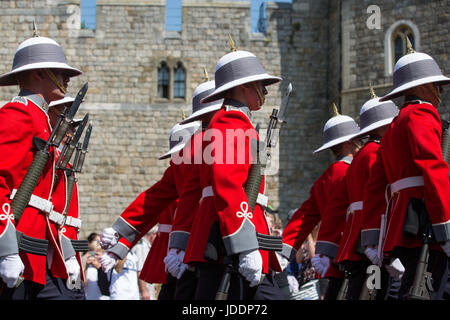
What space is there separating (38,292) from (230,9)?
14.8m

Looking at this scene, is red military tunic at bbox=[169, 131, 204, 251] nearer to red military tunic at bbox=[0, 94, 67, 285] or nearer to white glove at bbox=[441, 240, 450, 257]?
red military tunic at bbox=[0, 94, 67, 285]

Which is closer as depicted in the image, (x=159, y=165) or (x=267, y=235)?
(x=267, y=235)

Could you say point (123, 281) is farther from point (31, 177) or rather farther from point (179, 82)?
point (179, 82)

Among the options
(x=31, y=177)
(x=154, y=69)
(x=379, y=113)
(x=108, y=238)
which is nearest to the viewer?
(x=31, y=177)

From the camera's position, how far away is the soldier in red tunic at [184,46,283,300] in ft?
13.1

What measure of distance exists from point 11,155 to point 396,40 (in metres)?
13.0

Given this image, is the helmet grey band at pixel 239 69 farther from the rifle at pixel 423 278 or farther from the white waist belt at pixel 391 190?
the rifle at pixel 423 278

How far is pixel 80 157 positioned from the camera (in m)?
6.46

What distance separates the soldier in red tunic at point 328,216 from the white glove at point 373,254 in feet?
3.23

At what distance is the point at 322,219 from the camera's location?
21.2 feet

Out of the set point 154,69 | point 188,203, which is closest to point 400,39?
point 154,69

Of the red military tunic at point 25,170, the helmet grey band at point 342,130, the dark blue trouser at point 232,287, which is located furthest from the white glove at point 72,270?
the helmet grey band at point 342,130

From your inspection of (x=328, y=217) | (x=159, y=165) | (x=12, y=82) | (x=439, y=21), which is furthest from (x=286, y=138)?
(x=12, y=82)
